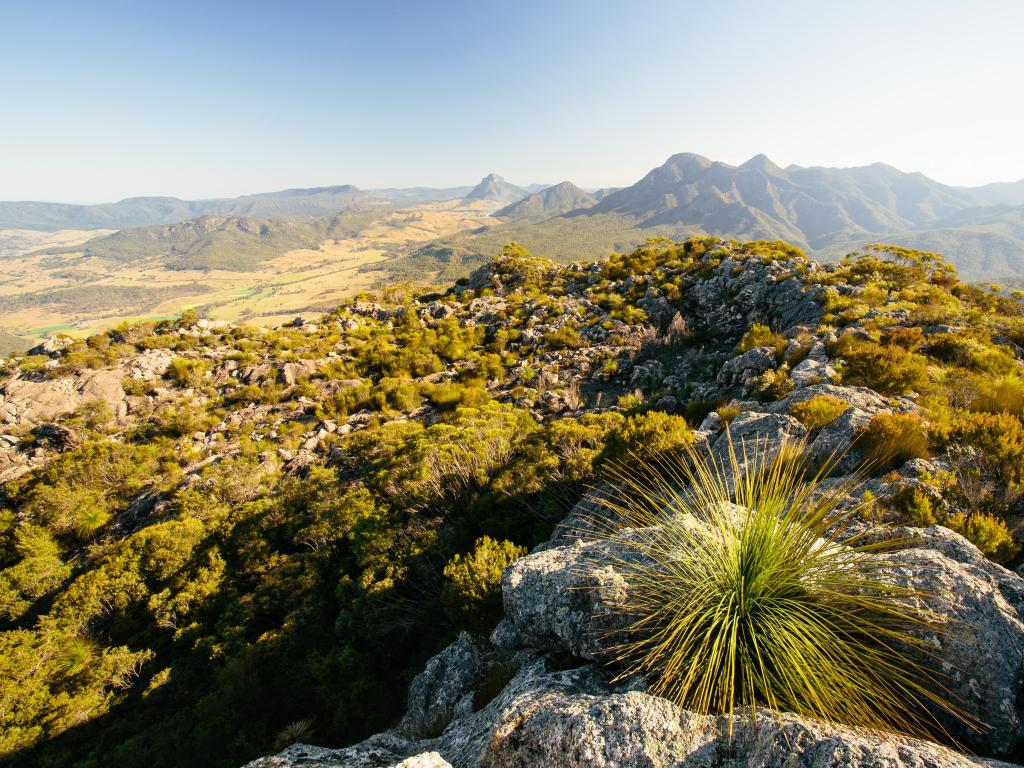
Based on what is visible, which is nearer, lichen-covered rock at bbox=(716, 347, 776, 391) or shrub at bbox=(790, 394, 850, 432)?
shrub at bbox=(790, 394, 850, 432)

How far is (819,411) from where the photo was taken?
7.93 meters

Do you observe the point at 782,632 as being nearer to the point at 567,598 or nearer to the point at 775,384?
the point at 567,598

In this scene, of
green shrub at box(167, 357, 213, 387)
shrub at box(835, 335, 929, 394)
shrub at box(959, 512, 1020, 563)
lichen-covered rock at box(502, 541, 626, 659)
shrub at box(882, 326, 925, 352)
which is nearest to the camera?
lichen-covered rock at box(502, 541, 626, 659)

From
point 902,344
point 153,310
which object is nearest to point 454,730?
point 902,344

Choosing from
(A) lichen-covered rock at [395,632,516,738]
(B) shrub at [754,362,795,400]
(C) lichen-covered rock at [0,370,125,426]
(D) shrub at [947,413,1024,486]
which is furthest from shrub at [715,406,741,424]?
(C) lichen-covered rock at [0,370,125,426]

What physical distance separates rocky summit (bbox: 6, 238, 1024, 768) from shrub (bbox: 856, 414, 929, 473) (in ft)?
0.15

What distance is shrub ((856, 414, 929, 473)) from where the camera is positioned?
6234 mm

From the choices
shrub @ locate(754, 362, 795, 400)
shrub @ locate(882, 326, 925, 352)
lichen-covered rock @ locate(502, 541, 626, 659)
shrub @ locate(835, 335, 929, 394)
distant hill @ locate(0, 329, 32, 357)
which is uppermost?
shrub @ locate(882, 326, 925, 352)

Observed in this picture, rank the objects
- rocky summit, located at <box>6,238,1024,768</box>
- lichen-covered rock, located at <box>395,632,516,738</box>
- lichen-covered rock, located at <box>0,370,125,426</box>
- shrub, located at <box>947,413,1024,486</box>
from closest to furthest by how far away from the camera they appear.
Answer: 1. rocky summit, located at <box>6,238,1024,768</box>
2. shrub, located at <box>947,413,1024,486</box>
3. lichen-covered rock, located at <box>395,632,516,738</box>
4. lichen-covered rock, located at <box>0,370,125,426</box>

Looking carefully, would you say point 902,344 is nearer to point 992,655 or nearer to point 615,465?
point 615,465

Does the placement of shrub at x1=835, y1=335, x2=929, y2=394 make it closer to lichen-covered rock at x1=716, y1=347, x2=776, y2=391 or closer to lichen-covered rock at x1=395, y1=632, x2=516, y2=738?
lichen-covered rock at x1=716, y1=347, x2=776, y2=391

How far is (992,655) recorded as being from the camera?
3.21m

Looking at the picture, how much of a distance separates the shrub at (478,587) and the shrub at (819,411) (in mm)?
6273

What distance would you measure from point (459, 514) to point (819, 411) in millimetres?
9397
